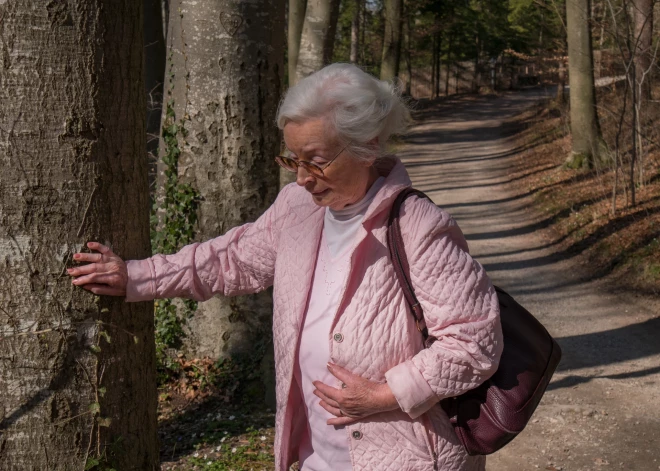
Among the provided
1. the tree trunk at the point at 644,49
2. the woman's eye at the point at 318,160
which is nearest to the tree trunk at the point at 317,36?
the tree trunk at the point at 644,49

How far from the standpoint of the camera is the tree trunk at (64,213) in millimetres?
2451

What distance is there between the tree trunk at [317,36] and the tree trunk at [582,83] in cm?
743

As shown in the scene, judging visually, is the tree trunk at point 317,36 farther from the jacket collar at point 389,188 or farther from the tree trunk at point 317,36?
the jacket collar at point 389,188

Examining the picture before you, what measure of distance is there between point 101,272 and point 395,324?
3.06ft

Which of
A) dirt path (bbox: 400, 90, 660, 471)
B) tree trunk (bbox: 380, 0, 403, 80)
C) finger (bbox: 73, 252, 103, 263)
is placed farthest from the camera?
tree trunk (bbox: 380, 0, 403, 80)

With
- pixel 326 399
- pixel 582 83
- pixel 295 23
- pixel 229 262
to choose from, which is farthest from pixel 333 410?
pixel 295 23

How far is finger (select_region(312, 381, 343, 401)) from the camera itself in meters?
2.39

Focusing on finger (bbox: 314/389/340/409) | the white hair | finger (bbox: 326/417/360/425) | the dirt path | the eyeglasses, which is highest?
the white hair

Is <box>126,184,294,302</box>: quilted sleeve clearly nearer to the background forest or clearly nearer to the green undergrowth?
the background forest

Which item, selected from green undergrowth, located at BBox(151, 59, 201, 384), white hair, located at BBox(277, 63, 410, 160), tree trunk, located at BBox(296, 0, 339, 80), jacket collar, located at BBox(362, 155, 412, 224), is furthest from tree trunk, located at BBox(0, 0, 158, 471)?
tree trunk, located at BBox(296, 0, 339, 80)

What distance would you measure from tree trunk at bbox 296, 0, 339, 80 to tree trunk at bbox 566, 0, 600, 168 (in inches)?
292

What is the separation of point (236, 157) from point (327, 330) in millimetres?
3281

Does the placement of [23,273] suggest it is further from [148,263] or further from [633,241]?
[633,241]

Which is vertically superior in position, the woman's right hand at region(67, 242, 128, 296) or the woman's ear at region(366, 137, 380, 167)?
the woman's ear at region(366, 137, 380, 167)
